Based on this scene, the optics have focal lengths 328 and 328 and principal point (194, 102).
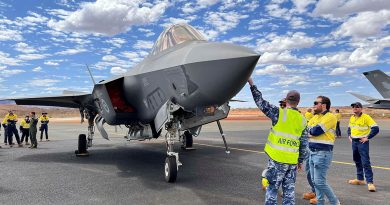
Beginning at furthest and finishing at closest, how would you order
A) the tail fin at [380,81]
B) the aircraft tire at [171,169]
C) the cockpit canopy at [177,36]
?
the tail fin at [380,81] < the cockpit canopy at [177,36] < the aircraft tire at [171,169]

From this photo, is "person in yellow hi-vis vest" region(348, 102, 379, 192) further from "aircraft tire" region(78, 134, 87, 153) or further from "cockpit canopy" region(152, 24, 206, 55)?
"aircraft tire" region(78, 134, 87, 153)

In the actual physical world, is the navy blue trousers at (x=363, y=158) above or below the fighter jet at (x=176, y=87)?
below

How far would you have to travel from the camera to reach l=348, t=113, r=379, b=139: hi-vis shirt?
23.0 ft

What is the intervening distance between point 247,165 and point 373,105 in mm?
16213

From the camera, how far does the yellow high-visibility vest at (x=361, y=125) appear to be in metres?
7.02

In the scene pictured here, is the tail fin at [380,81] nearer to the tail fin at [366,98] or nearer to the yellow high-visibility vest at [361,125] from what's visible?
the tail fin at [366,98]

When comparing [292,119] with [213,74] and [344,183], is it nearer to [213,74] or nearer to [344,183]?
[213,74]

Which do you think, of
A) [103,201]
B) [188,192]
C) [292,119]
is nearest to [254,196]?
[188,192]

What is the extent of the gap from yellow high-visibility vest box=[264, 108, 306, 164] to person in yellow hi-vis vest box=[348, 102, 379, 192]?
331 centimetres

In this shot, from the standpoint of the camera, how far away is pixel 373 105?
22.1 m

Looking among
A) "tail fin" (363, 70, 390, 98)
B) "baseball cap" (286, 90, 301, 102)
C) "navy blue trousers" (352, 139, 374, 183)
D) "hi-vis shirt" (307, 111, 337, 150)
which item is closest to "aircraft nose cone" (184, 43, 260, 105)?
"baseball cap" (286, 90, 301, 102)

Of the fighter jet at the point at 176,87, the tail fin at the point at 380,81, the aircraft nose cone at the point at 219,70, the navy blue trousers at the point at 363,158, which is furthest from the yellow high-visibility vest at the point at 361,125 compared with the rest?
the tail fin at the point at 380,81

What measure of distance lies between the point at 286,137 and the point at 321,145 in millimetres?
1295

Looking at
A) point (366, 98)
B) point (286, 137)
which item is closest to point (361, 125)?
point (286, 137)
